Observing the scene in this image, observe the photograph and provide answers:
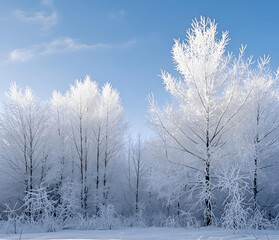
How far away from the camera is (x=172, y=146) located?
10445 millimetres

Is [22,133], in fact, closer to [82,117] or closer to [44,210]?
[82,117]

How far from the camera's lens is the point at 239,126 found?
9.77m

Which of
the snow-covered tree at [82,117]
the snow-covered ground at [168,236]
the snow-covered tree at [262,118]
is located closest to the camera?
the snow-covered ground at [168,236]

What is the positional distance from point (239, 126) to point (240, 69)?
7.85ft

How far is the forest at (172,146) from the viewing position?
8.16 metres

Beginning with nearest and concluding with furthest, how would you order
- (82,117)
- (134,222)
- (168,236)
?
1. (168,236)
2. (134,222)
3. (82,117)

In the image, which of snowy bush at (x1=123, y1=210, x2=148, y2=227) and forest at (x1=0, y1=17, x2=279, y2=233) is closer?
forest at (x1=0, y1=17, x2=279, y2=233)

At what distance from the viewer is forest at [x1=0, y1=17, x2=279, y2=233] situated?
8.16 metres

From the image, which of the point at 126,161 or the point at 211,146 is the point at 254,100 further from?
the point at 126,161

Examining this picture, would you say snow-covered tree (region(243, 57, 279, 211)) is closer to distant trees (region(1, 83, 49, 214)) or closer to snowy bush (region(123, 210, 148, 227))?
snowy bush (region(123, 210, 148, 227))

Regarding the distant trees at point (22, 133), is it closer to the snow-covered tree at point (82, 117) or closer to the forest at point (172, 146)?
the forest at point (172, 146)

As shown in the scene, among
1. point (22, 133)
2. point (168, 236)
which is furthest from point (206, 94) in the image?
point (22, 133)

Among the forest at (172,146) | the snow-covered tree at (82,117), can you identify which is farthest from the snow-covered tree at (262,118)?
the snow-covered tree at (82,117)

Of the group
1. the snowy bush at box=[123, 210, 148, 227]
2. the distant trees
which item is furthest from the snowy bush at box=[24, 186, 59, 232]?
the distant trees
